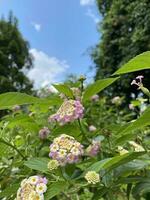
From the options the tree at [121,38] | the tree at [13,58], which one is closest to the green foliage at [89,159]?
the tree at [121,38]

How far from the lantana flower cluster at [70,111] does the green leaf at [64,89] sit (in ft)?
0.06

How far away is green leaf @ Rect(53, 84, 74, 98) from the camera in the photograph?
0.78 meters

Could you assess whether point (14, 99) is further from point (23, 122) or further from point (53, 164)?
point (23, 122)

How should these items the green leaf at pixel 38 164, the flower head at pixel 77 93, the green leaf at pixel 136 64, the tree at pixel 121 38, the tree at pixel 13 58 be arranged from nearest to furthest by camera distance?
the green leaf at pixel 136 64
the green leaf at pixel 38 164
the flower head at pixel 77 93
the tree at pixel 121 38
the tree at pixel 13 58

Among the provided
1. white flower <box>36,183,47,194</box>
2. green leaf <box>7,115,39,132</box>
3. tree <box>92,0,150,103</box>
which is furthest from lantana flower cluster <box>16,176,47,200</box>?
tree <box>92,0,150,103</box>

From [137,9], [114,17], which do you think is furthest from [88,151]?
[114,17]

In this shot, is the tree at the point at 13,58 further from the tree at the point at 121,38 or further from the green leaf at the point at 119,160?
the green leaf at the point at 119,160

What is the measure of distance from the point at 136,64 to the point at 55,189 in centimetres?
22

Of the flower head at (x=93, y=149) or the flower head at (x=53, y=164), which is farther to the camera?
the flower head at (x=93, y=149)

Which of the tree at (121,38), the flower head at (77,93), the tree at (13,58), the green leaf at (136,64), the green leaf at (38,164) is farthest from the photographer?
the tree at (13,58)

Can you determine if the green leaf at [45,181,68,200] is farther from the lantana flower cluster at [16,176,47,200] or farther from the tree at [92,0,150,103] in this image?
the tree at [92,0,150,103]

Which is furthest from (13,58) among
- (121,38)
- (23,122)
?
(23,122)

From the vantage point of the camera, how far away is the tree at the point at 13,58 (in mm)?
18500

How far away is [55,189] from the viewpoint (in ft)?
2.29
